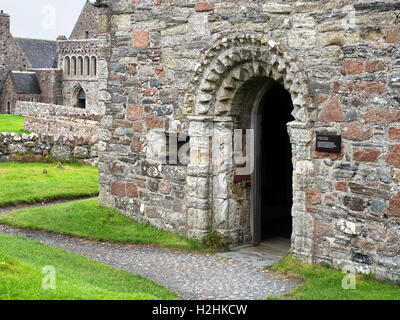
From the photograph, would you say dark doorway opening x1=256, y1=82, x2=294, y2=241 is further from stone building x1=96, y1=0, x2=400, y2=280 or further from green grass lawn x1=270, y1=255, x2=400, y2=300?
green grass lawn x1=270, y1=255, x2=400, y2=300

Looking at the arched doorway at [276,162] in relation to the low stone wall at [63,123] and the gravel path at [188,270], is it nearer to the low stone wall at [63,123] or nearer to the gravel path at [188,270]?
the gravel path at [188,270]

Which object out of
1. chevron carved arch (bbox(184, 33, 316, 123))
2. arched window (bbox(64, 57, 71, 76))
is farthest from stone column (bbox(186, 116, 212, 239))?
arched window (bbox(64, 57, 71, 76))

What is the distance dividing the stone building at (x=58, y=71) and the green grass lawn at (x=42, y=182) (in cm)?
3504

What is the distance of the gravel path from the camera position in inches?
304

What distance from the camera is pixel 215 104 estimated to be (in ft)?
32.4

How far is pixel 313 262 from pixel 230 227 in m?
1.93

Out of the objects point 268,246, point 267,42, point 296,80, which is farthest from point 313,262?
point 267,42

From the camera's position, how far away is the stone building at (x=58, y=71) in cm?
5319

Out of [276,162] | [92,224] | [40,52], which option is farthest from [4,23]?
[92,224]

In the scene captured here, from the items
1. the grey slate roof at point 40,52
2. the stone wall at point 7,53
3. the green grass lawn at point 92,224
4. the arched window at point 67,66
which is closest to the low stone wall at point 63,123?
the green grass lawn at point 92,224

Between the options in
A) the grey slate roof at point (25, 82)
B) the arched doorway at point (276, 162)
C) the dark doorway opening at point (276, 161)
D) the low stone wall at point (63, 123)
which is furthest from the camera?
the grey slate roof at point (25, 82)

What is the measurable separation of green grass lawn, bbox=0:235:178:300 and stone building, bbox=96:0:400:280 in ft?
7.02

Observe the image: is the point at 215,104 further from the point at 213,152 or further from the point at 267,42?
the point at 267,42

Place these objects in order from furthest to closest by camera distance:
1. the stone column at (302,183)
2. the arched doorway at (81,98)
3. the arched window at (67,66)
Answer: the arched window at (67,66)
the arched doorway at (81,98)
the stone column at (302,183)
